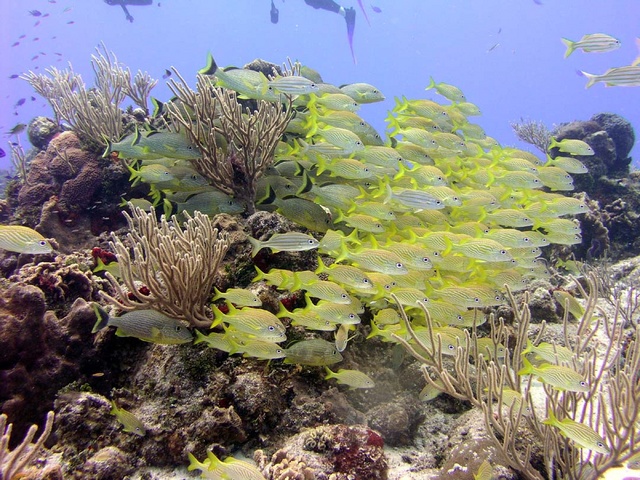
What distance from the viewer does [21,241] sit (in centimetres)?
402

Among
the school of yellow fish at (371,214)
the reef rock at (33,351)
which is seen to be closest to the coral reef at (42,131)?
the school of yellow fish at (371,214)

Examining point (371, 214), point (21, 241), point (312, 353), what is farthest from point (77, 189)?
point (312, 353)

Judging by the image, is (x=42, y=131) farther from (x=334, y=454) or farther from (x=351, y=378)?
(x=334, y=454)

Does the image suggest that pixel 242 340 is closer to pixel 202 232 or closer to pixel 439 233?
pixel 202 232

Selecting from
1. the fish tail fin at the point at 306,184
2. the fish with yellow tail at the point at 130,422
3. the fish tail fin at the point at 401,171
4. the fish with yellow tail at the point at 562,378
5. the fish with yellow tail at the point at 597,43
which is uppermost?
the fish with yellow tail at the point at 597,43

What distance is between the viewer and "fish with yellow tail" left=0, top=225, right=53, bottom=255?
13.0 ft

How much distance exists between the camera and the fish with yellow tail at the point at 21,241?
3.97 m

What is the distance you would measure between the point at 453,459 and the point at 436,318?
1.38 metres

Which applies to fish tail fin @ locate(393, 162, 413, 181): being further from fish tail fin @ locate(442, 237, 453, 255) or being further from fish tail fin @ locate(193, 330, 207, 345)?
fish tail fin @ locate(193, 330, 207, 345)

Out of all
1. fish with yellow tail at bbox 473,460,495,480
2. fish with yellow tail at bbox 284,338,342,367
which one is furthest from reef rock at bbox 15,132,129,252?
fish with yellow tail at bbox 473,460,495,480

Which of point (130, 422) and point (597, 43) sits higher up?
point (597, 43)

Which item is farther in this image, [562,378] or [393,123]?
[393,123]

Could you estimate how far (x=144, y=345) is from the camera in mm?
4531

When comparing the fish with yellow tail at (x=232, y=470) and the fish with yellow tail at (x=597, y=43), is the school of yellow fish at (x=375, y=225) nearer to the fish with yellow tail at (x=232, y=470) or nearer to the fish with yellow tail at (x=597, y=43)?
the fish with yellow tail at (x=232, y=470)
